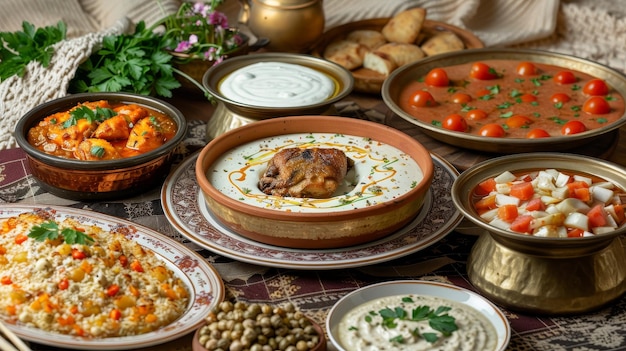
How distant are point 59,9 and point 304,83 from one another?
1809 millimetres

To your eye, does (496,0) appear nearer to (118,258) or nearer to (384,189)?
(384,189)

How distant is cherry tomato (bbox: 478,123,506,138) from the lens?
142 inches

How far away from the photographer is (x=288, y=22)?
4.46 meters

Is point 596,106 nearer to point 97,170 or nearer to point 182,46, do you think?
point 182,46

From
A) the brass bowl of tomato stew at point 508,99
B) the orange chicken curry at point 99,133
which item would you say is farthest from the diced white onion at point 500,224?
the orange chicken curry at point 99,133

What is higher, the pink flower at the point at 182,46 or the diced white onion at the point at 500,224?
the diced white onion at the point at 500,224

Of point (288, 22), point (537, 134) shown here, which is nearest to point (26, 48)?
point (288, 22)

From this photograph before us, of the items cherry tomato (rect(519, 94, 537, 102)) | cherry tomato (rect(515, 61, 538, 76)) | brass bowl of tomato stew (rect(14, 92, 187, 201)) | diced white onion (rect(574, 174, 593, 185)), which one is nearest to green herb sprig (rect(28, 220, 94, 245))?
brass bowl of tomato stew (rect(14, 92, 187, 201))

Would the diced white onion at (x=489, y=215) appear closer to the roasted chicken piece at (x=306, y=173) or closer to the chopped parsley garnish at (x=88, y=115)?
the roasted chicken piece at (x=306, y=173)

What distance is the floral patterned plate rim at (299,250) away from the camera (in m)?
2.90

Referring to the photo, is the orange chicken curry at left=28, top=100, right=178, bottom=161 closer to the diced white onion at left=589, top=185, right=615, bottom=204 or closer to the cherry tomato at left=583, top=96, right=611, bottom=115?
the diced white onion at left=589, top=185, right=615, bottom=204

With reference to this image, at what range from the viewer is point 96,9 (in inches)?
202

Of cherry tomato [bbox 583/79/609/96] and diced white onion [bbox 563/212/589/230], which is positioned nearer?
diced white onion [bbox 563/212/589/230]

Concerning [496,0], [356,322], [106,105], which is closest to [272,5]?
[106,105]
